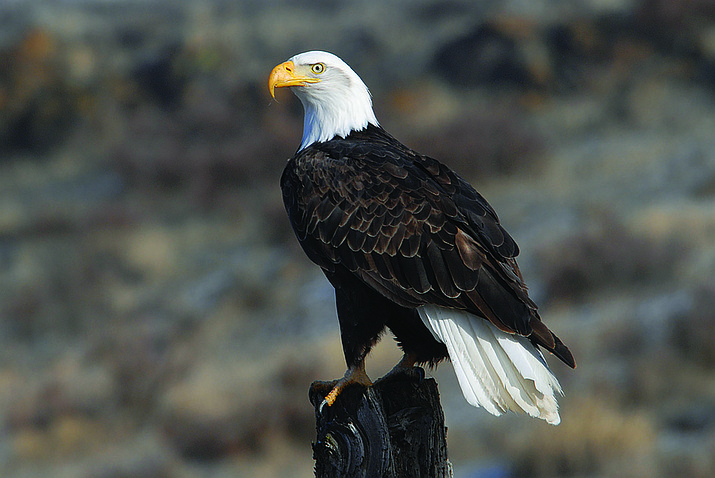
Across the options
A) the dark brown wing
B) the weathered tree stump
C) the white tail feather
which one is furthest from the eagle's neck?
the weathered tree stump

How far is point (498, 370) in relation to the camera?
11.5 ft

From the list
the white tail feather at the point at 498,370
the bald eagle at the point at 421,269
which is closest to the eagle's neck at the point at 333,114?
the bald eagle at the point at 421,269

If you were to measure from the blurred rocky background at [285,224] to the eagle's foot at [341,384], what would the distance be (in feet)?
13.8

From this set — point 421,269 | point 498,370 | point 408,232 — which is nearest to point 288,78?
point 408,232

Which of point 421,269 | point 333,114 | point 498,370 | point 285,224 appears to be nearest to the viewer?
point 498,370

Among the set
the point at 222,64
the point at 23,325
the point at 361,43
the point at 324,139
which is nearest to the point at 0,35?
the point at 222,64

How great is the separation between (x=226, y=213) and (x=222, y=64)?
10.4 metres

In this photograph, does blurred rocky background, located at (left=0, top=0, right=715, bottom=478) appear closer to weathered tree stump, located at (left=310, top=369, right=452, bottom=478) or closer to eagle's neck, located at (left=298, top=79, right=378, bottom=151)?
eagle's neck, located at (left=298, top=79, right=378, bottom=151)

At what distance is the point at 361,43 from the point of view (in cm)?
2744

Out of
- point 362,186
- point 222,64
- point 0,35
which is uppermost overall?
point 0,35

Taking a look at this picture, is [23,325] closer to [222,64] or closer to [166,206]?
[166,206]

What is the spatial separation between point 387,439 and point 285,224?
513 inches

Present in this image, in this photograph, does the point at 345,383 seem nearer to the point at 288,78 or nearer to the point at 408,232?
the point at 408,232

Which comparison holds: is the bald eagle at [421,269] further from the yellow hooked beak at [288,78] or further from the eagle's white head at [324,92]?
the yellow hooked beak at [288,78]
